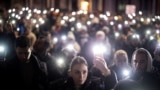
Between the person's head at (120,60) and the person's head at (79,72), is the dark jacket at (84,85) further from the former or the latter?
the person's head at (120,60)

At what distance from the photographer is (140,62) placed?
5996 millimetres

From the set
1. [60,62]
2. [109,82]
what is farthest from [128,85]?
[60,62]

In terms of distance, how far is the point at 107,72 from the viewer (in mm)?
6371

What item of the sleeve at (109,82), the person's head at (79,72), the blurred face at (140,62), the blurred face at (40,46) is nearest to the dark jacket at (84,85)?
the person's head at (79,72)

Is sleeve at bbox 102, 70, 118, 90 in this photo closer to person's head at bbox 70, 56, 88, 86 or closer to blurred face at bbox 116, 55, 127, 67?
person's head at bbox 70, 56, 88, 86

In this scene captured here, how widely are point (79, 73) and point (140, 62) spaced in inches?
32.3

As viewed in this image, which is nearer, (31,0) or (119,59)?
(119,59)

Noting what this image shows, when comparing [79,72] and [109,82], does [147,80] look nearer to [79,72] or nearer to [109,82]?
[79,72]

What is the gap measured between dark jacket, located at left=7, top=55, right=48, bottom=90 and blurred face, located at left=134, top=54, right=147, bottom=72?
1.29 meters

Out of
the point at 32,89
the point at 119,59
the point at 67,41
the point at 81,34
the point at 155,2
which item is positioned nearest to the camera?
the point at 32,89

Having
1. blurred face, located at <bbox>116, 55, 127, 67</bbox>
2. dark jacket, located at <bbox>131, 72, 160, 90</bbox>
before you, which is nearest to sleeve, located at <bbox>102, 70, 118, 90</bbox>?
dark jacket, located at <bbox>131, 72, 160, 90</bbox>

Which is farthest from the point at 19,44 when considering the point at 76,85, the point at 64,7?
the point at 64,7

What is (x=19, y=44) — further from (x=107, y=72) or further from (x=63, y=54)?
(x=63, y=54)

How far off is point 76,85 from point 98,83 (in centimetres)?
30
